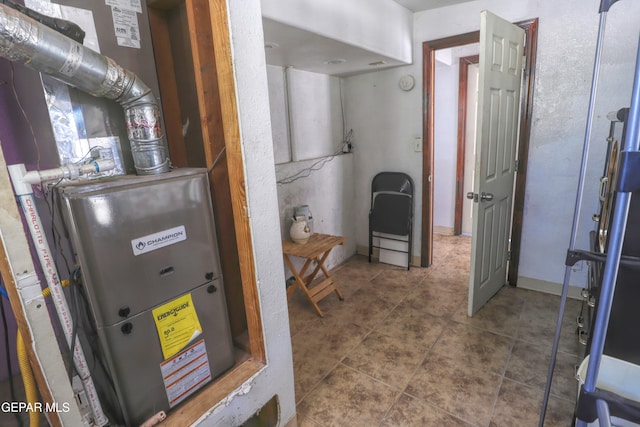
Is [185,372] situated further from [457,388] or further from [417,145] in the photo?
[417,145]

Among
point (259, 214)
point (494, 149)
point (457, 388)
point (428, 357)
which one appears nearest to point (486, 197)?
point (494, 149)

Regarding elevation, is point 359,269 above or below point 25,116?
below

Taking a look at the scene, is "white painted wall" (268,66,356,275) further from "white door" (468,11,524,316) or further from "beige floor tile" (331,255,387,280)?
"white door" (468,11,524,316)

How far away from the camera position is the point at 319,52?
228 centimetres

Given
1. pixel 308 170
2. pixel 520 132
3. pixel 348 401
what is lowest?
pixel 348 401

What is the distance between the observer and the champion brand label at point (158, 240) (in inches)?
38.6

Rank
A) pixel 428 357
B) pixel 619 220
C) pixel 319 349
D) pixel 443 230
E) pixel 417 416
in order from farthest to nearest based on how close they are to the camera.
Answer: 1. pixel 443 230
2. pixel 319 349
3. pixel 428 357
4. pixel 417 416
5. pixel 619 220

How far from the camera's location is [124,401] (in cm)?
101

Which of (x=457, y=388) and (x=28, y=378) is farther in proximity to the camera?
(x=457, y=388)

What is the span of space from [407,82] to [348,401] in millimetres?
2589

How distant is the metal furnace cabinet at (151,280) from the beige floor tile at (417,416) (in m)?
0.94

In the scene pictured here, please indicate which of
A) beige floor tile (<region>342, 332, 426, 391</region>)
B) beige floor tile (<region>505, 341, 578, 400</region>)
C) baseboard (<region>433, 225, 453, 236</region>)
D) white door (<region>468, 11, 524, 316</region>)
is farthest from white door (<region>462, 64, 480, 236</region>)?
beige floor tile (<region>342, 332, 426, 391</region>)

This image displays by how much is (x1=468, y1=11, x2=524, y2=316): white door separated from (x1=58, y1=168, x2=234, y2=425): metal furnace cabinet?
6.00ft

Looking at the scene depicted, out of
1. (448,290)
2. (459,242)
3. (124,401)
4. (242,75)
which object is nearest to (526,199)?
(448,290)
